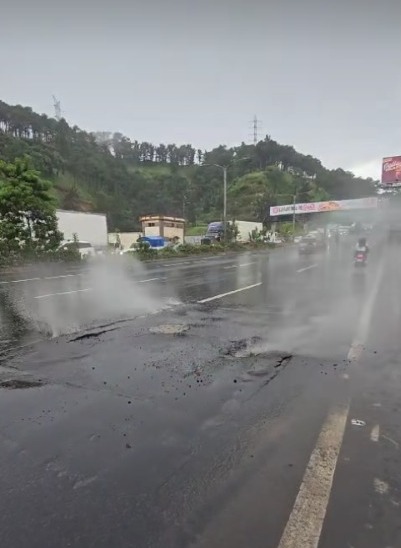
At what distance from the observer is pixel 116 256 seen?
3106cm

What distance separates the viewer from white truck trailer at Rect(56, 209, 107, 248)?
34969 mm

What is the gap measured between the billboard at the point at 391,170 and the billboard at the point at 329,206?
135 inches

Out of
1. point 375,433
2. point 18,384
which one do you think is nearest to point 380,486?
point 375,433

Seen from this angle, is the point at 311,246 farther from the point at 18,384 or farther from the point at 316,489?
the point at 316,489

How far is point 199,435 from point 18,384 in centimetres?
226

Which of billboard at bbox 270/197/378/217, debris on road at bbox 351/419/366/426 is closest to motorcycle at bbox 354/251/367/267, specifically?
debris on road at bbox 351/419/366/426

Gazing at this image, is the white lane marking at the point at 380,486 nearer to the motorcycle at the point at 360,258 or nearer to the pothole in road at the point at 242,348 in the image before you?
the pothole in road at the point at 242,348

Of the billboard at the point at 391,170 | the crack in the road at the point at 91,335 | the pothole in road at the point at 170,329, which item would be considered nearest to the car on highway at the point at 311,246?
the pothole in road at the point at 170,329

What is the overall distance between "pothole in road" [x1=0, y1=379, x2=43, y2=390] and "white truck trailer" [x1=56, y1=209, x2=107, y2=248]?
101 ft

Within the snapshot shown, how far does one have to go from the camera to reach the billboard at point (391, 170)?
62688 mm

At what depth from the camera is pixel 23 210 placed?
2258cm

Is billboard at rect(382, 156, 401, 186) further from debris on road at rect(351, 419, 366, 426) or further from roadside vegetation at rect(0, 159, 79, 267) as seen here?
debris on road at rect(351, 419, 366, 426)

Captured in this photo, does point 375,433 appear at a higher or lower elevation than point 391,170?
lower

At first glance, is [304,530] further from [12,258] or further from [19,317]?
[12,258]
